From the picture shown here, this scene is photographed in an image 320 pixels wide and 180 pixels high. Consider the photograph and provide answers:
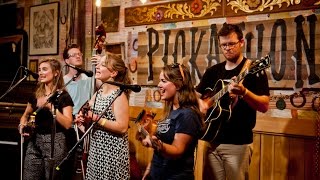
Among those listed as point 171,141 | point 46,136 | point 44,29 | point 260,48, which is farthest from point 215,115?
point 44,29

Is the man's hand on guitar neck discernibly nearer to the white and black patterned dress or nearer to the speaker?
the white and black patterned dress

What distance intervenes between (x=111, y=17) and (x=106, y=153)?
2.69 m

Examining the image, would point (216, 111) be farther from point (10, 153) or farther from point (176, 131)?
point (10, 153)

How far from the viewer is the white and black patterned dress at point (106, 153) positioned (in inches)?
121

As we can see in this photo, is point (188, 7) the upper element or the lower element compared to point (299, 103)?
upper

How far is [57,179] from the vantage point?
3404mm

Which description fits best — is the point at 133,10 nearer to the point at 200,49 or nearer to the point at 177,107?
the point at 200,49

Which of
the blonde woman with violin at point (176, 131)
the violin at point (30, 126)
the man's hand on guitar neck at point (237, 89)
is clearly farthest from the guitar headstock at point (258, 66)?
the violin at point (30, 126)

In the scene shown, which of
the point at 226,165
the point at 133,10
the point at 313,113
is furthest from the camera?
the point at 133,10

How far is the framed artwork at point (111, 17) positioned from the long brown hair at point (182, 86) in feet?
9.05

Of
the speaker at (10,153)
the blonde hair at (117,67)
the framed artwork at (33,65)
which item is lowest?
the speaker at (10,153)

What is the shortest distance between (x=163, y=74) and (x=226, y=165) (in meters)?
1.04

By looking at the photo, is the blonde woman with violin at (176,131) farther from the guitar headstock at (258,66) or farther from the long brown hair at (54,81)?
the long brown hair at (54,81)

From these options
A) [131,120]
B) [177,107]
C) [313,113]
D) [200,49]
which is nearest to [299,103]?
[313,113]
